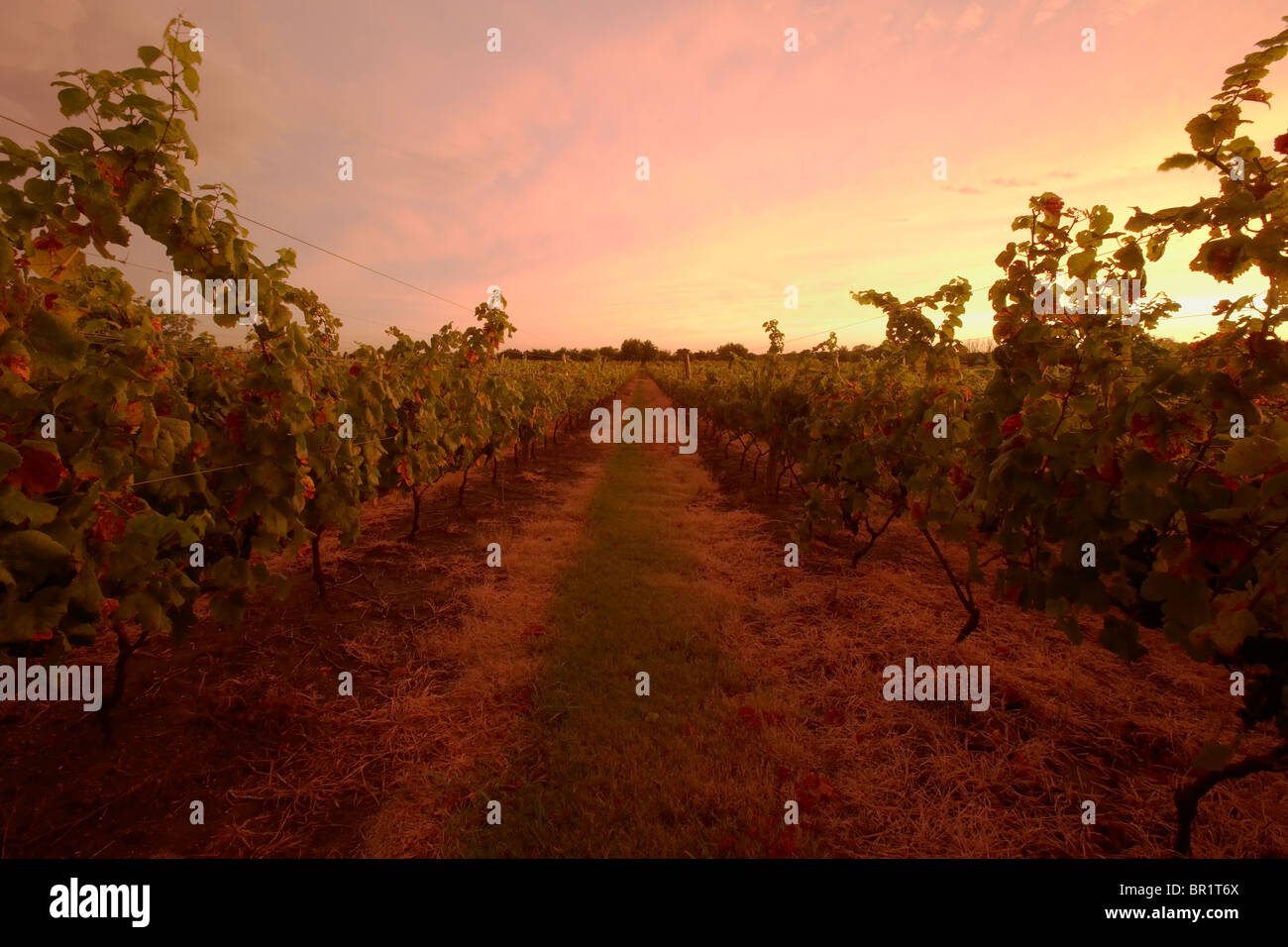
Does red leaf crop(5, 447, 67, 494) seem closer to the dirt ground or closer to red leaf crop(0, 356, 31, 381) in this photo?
red leaf crop(0, 356, 31, 381)

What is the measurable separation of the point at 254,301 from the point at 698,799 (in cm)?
396

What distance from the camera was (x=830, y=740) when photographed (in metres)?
3.82

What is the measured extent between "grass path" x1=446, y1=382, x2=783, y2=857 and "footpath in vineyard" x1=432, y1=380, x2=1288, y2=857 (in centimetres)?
1

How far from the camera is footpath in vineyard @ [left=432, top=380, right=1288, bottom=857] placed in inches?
117

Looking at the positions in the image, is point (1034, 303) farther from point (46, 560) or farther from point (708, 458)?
point (708, 458)

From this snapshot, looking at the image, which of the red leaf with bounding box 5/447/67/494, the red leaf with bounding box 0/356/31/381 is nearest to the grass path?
the red leaf with bounding box 5/447/67/494

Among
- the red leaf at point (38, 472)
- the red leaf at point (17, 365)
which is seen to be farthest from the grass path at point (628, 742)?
the red leaf at point (17, 365)

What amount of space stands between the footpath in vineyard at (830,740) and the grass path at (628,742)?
0.01 meters

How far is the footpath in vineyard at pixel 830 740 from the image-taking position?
2.97 m

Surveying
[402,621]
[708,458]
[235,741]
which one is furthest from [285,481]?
[708,458]

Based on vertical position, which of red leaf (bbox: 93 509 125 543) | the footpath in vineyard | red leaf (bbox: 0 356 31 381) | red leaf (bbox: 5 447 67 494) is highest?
red leaf (bbox: 0 356 31 381)

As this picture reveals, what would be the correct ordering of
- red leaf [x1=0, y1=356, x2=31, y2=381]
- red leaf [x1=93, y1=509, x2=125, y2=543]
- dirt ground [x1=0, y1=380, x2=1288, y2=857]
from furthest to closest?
dirt ground [x1=0, y1=380, x2=1288, y2=857] → red leaf [x1=93, y1=509, x2=125, y2=543] → red leaf [x1=0, y1=356, x2=31, y2=381]

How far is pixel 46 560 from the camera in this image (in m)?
2.37

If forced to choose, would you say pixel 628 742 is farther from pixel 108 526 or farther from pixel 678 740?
pixel 108 526
